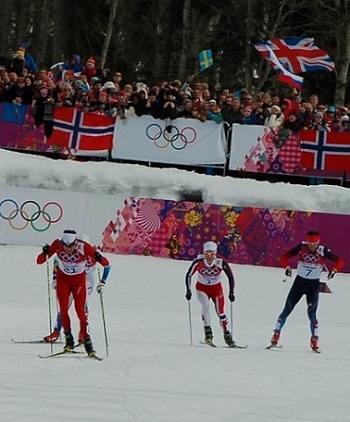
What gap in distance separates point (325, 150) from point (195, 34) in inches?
563

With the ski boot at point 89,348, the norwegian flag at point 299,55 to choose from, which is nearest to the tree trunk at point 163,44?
the norwegian flag at point 299,55

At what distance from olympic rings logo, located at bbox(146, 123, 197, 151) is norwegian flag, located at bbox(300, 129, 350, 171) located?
2.59 metres

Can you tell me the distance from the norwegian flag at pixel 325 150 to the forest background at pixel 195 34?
590cm

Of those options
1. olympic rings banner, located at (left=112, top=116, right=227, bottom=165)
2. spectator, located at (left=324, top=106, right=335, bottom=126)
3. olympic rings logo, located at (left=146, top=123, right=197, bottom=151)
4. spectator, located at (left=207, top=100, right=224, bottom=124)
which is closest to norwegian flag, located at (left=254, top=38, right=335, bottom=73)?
spectator, located at (left=324, top=106, right=335, bottom=126)

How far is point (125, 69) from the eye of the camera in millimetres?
38188

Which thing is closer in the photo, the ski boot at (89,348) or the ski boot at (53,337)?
the ski boot at (89,348)

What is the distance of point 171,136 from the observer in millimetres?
22281

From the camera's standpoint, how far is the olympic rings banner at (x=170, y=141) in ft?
72.7

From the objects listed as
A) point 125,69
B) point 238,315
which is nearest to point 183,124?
point 238,315

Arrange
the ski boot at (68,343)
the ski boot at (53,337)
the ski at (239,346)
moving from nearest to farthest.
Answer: the ski boot at (68,343)
the ski boot at (53,337)
the ski at (239,346)

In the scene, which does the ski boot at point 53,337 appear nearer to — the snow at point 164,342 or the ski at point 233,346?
the snow at point 164,342

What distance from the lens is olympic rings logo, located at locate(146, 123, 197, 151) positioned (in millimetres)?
22172

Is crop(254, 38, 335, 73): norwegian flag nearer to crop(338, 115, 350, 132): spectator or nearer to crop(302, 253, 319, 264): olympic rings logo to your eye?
crop(338, 115, 350, 132): spectator

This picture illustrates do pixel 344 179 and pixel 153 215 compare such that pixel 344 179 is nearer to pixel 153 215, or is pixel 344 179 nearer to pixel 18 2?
pixel 153 215
